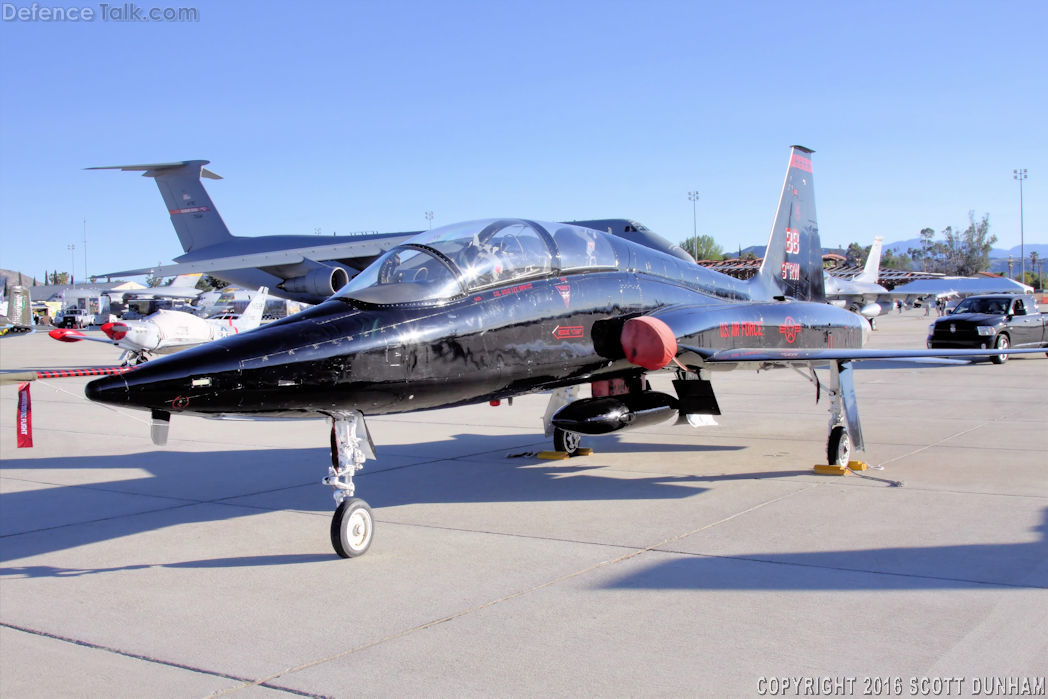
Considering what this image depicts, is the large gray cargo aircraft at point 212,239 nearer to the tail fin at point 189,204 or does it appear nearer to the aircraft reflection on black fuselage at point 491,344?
the tail fin at point 189,204

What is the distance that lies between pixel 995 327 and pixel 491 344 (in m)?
21.6

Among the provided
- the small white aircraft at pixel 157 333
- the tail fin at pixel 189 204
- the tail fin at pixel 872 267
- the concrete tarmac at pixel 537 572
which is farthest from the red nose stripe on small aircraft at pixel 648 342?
the tail fin at pixel 872 267

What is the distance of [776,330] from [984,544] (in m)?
3.63

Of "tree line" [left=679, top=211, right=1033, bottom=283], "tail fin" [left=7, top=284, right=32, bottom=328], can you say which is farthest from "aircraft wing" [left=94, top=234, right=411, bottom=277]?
"tree line" [left=679, top=211, right=1033, bottom=283]

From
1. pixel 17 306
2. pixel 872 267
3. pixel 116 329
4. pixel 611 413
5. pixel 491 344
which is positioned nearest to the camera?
pixel 491 344

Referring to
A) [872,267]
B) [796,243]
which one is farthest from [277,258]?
[872,267]

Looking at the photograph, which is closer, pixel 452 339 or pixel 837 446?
pixel 452 339

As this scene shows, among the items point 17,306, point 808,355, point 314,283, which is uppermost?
point 314,283

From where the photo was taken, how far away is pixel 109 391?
510cm

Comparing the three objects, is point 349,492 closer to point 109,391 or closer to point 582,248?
point 109,391

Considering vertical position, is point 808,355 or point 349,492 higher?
point 808,355

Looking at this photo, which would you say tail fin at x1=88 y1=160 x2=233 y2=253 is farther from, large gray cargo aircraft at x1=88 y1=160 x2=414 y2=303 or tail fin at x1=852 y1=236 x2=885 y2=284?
tail fin at x1=852 y1=236 x2=885 y2=284

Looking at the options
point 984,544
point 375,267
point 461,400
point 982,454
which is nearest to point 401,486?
point 461,400

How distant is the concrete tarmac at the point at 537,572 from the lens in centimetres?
404
